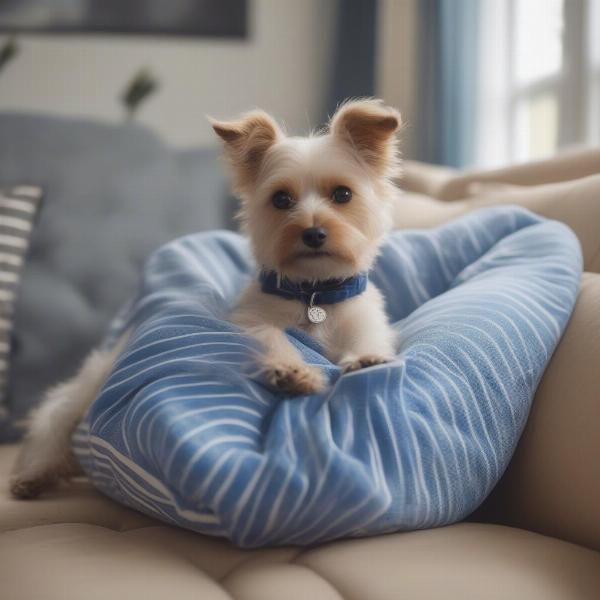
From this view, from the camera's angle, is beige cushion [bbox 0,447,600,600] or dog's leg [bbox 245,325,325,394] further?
dog's leg [bbox 245,325,325,394]

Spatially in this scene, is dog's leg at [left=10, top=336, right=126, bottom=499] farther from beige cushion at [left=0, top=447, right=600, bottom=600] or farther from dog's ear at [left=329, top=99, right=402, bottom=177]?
dog's ear at [left=329, top=99, right=402, bottom=177]

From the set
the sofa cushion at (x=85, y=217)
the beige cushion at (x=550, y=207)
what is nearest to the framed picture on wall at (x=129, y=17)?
the sofa cushion at (x=85, y=217)

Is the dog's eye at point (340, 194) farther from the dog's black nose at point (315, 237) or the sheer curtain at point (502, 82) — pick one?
the sheer curtain at point (502, 82)

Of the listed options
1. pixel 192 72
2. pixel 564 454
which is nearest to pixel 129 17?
pixel 192 72

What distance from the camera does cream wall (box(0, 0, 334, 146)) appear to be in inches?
154

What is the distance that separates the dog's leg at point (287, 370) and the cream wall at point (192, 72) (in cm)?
306

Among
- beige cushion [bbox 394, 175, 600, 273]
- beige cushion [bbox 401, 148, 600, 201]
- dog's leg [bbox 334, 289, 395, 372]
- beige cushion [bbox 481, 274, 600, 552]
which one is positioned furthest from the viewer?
beige cushion [bbox 401, 148, 600, 201]

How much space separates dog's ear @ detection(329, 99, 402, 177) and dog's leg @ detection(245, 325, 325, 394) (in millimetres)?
474

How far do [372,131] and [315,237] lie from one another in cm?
27

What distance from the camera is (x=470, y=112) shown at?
340cm

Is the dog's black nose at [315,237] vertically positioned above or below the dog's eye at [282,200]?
below

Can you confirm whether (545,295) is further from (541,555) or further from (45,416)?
(45,416)

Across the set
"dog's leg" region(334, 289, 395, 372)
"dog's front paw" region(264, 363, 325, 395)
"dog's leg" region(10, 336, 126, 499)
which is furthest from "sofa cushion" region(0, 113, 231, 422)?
"dog's front paw" region(264, 363, 325, 395)

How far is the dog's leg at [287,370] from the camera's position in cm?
115
